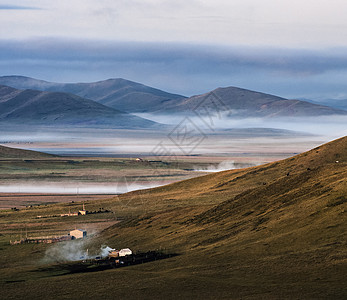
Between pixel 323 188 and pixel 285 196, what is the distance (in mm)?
8815

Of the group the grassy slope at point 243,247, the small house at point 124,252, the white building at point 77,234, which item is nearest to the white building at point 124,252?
the small house at point 124,252

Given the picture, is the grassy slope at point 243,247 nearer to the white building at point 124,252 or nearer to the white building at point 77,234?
the white building at point 77,234

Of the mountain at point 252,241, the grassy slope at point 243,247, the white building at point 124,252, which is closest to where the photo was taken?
the mountain at point 252,241

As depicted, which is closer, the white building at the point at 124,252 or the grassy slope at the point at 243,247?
the grassy slope at the point at 243,247

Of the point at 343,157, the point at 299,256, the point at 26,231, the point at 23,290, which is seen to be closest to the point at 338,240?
the point at 299,256

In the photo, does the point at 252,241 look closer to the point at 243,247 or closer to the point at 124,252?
the point at 243,247

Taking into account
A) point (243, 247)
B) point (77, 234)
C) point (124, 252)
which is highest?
point (77, 234)

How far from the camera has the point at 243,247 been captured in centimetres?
10219

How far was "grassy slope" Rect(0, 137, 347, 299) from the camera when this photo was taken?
78.8m

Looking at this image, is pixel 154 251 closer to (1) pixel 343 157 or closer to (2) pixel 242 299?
(2) pixel 242 299

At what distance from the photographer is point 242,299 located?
240ft

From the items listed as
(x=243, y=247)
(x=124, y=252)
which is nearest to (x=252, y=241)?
(x=243, y=247)

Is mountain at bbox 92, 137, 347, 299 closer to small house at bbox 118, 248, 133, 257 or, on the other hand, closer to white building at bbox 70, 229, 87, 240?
white building at bbox 70, 229, 87, 240

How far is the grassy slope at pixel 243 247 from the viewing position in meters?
78.8
